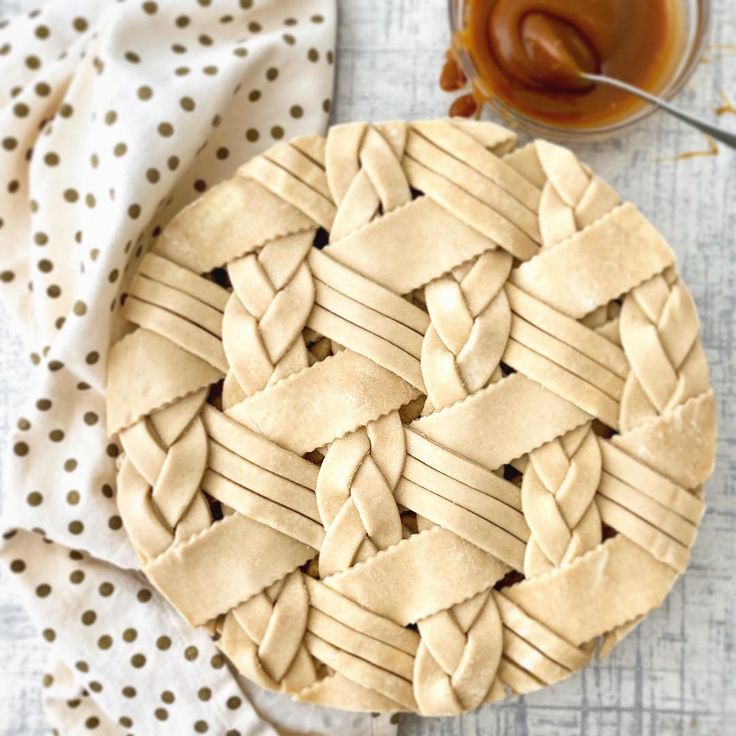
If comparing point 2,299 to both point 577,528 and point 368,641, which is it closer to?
point 368,641

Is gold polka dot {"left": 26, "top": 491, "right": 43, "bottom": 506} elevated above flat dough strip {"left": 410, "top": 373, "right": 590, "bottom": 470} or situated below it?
below

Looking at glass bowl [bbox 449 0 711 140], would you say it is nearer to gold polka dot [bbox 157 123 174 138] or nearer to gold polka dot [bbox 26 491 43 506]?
gold polka dot [bbox 157 123 174 138]

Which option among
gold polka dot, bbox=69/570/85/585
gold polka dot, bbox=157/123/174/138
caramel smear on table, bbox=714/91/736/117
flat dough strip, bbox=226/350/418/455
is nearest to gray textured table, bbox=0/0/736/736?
caramel smear on table, bbox=714/91/736/117

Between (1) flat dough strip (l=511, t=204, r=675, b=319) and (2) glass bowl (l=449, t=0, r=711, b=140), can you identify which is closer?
(1) flat dough strip (l=511, t=204, r=675, b=319)

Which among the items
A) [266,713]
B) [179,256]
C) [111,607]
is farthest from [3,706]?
[179,256]

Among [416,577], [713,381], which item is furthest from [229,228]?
[713,381]

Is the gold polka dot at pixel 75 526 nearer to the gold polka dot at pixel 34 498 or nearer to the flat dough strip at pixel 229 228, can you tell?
the gold polka dot at pixel 34 498

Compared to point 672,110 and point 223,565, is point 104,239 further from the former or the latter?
point 672,110
